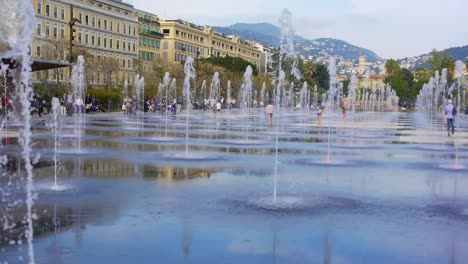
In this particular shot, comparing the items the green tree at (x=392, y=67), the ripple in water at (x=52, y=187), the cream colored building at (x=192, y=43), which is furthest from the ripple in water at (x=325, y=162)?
the green tree at (x=392, y=67)

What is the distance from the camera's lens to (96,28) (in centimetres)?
9231

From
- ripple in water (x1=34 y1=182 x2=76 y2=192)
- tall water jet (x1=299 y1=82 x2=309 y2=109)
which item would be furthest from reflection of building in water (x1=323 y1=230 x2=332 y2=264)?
tall water jet (x1=299 y1=82 x2=309 y2=109)

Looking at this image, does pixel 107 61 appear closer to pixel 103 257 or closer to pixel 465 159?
pixel 465 159

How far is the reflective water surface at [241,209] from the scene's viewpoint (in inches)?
278

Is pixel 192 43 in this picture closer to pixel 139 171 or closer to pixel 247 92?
pixel 247 92

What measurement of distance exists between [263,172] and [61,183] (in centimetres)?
455

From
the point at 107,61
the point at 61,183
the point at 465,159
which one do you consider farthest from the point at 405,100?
the point at 61,183

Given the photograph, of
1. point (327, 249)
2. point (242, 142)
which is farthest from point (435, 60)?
point (327, 249)

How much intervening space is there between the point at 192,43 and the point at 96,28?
42981mm

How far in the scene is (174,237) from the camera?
762 cm

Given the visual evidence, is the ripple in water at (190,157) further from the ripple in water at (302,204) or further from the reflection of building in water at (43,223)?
the reflection of building in water at (43,223)

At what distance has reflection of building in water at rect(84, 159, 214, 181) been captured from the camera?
12.9m

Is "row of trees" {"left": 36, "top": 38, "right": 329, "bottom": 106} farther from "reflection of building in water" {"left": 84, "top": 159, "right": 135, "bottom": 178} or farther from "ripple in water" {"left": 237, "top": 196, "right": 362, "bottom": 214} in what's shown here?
"ripple in water" {"left": 237, "top": 196, "right": 362, "bottom": 214}

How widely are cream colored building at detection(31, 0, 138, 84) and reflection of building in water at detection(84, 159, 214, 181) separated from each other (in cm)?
5333
